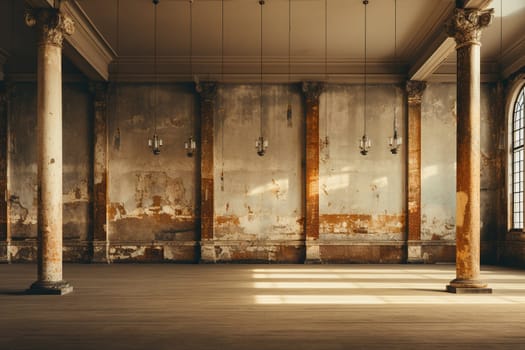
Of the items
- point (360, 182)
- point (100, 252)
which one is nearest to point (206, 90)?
point (360, 182)

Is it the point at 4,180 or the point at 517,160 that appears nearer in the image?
the point at 517,160

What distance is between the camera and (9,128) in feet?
61.4

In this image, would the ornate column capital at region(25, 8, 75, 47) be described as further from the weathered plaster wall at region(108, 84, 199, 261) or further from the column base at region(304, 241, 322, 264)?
the column base at region(304, 241, 322, 264)

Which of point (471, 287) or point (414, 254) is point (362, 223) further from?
point (471, 287)

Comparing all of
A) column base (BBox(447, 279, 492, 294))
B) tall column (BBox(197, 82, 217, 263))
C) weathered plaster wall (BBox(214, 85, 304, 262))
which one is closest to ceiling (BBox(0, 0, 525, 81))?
tall column (BBox(197, 82, 217, 263))

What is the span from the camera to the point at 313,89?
18719mm

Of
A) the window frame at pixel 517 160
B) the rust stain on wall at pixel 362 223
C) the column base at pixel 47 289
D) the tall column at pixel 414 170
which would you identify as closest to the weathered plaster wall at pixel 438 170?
the tall column at pixel 414 170

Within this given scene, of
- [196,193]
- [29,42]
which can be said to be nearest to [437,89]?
[196,193]

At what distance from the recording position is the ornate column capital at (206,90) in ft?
61.3

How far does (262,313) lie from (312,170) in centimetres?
1001

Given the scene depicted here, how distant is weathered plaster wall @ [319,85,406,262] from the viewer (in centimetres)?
1867

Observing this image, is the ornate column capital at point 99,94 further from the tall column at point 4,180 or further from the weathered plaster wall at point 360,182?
the weathered plaster wall at point 360,182

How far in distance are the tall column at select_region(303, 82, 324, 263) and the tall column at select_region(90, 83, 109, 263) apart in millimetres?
6899

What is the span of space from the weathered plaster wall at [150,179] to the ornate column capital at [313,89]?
390 centimetres
